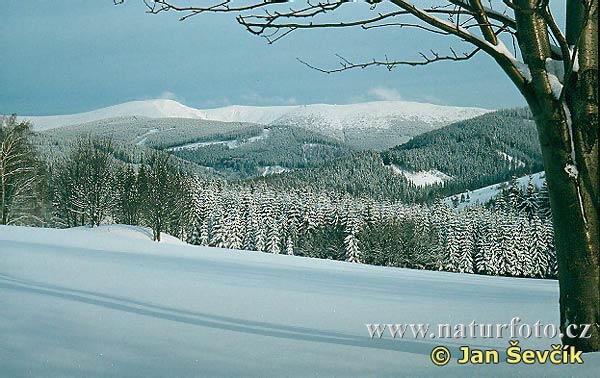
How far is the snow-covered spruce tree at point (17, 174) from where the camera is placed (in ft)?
76.7

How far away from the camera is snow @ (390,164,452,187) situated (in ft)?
527

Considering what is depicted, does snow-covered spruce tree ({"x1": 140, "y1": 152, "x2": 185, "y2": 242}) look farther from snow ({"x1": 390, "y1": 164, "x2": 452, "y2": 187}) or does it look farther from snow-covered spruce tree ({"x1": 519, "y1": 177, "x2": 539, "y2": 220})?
snow ({"x1": 390, "y1": 164, "x2": 452, "y2": 187})

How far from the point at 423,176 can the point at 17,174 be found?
151 m

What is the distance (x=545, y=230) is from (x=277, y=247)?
25058mm

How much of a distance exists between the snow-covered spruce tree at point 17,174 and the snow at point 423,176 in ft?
457

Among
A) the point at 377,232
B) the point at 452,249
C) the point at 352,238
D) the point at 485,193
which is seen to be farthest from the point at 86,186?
the point at 485,193

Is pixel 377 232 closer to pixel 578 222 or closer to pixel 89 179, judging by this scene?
pixel 89 179

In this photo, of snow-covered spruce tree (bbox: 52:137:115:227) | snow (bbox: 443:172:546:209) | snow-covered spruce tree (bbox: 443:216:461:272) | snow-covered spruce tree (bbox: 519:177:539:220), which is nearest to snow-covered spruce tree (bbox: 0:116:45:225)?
snow-covered spruce tree (bbox: 52:137:115:227)

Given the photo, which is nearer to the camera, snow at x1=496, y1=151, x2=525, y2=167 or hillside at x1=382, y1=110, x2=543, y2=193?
hillside at x1=382, y1=110, x2=543, y2=193

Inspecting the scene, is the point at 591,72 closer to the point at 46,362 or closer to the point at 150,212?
the point at 46,362

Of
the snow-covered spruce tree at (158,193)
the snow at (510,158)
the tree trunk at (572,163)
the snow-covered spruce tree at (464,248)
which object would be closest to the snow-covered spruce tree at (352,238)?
the snow-covered spruce tree at (464,248)

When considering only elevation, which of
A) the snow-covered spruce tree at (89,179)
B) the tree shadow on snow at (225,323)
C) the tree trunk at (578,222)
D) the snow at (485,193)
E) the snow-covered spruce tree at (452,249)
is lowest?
the snow-covered spruce tree at (452,249)

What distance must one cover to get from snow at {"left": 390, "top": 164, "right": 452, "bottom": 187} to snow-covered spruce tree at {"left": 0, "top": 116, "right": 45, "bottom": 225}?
139206 millimetres

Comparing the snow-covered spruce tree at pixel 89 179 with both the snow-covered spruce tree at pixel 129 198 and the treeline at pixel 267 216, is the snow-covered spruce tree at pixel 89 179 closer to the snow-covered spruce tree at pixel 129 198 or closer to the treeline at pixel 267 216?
the treeline at pixel 267 216
